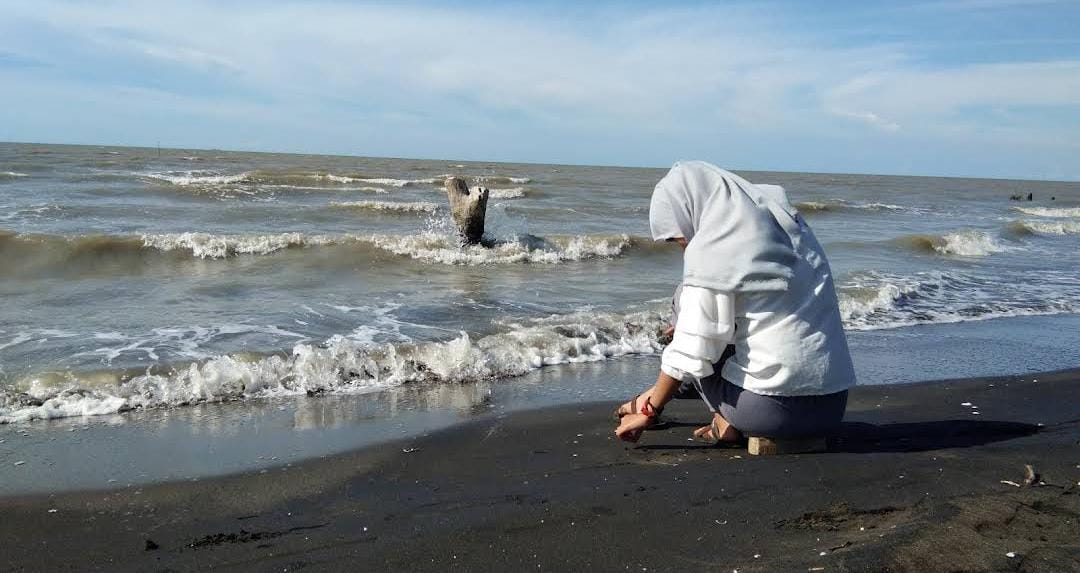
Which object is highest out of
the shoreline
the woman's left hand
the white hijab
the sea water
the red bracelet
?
the white hijab

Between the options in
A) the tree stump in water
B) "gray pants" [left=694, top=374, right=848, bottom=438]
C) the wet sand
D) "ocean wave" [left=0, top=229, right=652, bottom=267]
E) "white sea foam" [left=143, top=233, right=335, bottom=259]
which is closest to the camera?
the wet sand

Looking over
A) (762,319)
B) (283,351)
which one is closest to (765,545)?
(762,319)

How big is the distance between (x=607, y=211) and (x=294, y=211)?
8730 mm

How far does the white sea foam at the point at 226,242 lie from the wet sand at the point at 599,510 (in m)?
9.39

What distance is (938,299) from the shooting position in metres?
10.0

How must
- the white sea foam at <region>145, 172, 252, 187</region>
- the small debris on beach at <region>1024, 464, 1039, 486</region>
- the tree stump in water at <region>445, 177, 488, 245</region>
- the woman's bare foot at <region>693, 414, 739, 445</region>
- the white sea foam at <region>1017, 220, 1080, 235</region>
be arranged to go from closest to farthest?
the small debris on beach at <region>1024, 464, 1039, 486</region> < the woman's bare foot at <region>693, 414, 739, 445</region> < the tree stump in water at <region>445, 177, 488, 245</region> < the white sea foam at <region>1017, 220, 1080, 235</region> < the white sea foam at <region>145, 172, 252, 187</region>

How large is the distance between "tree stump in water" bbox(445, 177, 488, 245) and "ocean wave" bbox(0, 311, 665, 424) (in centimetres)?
635

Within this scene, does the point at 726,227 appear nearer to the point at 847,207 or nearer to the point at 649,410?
the point at 649,410

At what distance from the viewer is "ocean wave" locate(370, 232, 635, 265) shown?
12.6m

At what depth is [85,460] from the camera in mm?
3975

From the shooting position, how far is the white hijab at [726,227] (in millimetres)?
3207

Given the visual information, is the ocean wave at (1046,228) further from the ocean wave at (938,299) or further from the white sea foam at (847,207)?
the ocean wave at (938,299)

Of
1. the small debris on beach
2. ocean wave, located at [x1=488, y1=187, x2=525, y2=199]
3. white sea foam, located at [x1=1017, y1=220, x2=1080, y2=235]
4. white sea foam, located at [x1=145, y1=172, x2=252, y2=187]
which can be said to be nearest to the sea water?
the small debris on beach

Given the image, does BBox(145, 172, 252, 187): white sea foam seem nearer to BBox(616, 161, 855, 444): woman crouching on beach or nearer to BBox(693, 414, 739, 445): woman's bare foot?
BBox(693, 414, 739, 445): woman's bare foot
